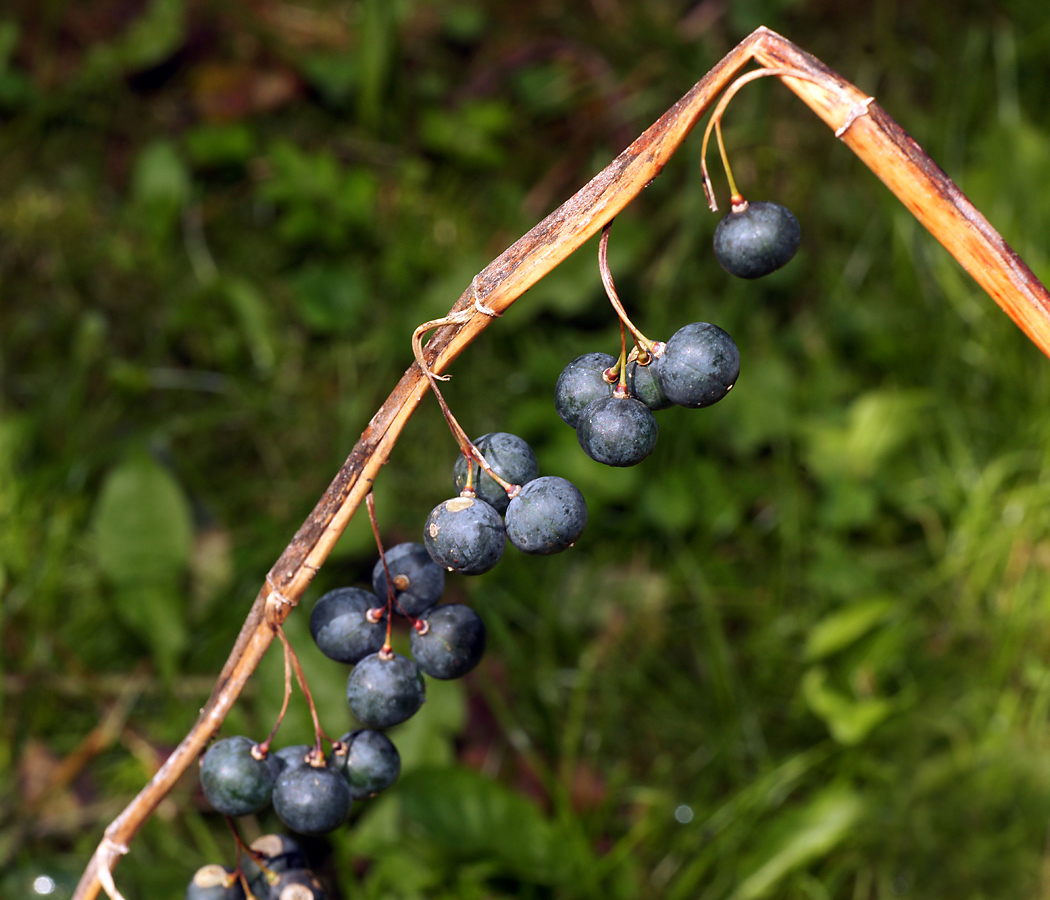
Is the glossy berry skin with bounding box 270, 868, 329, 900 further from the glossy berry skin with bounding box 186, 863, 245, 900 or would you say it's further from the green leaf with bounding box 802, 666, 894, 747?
the green leaf with bounding box 802, 666, 894, 747

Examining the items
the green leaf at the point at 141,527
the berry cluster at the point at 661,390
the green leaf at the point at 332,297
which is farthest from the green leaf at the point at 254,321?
the berry cluster at the point at 661,390

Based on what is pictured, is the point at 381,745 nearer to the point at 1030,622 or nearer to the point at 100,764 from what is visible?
the point at 100,764

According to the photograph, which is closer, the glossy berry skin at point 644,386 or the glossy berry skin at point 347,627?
the glossy berry skin at point 644,386

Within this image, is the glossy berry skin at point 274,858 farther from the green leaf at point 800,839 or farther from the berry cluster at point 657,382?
the green leaf at point 800,839

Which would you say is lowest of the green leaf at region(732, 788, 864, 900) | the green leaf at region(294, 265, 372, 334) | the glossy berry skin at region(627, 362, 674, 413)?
the green leaf at region(732, 788, 864, 900)

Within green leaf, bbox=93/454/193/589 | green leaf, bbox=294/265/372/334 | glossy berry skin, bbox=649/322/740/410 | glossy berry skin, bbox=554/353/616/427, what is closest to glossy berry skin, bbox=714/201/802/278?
glossy berry skin, bbox=649/322/740/410

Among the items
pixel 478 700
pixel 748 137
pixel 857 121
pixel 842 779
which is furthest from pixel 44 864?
pixel 748 137

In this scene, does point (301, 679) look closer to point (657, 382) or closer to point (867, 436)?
point (657, 382)
